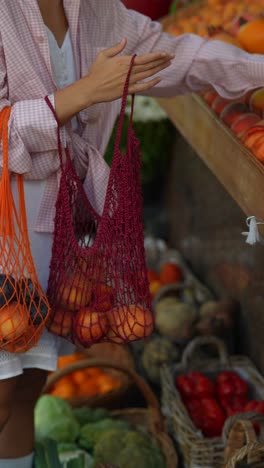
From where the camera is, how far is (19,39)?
6.16 ft

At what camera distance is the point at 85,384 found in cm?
324

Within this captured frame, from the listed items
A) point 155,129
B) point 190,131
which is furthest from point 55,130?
point 155,129

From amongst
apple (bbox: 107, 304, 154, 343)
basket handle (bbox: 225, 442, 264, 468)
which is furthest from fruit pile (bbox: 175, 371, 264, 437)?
apple (bbox: 107, 304, 154, 343)

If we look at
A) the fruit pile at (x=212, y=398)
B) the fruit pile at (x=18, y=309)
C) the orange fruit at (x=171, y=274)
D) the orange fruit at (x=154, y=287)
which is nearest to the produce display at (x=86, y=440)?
the fruit pile at (x=212, y=398)

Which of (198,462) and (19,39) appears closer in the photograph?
(19,39)

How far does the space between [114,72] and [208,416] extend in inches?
62.6

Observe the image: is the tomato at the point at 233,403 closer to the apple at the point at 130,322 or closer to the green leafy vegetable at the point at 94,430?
the green leafy vegetable at the point at 94,430

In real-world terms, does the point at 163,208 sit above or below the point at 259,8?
below

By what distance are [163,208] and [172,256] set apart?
861 mm

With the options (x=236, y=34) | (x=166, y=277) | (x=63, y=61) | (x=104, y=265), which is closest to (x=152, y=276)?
(x=166, y=277)

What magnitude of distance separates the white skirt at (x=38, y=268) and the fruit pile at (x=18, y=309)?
136mm

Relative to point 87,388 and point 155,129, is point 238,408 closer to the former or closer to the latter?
point 87,388

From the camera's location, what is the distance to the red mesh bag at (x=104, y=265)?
6.06 feet

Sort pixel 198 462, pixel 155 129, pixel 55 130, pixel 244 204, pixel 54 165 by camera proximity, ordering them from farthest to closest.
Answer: pixel 155 129
pixel 198 462
pixel 244 204
pixel 54 165
pixel 55 130
